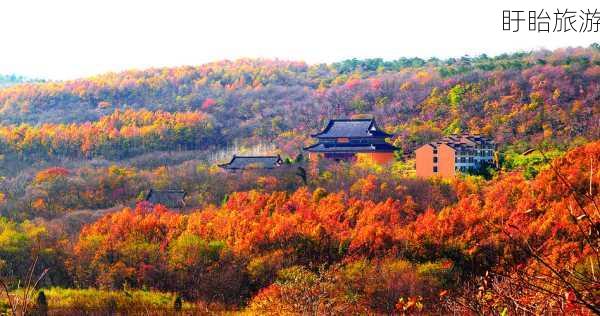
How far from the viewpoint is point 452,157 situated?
3441cm

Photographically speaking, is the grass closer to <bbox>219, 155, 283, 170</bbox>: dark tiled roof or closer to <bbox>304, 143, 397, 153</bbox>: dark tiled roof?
<bbox>219, 155, 283, 170</bbox>: dark tiled roof

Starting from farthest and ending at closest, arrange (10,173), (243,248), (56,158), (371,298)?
(56,158) → (10,173) → (243,248) → (371,298)

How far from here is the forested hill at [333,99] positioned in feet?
143

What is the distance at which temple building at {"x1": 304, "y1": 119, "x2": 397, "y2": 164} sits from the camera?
131 feet

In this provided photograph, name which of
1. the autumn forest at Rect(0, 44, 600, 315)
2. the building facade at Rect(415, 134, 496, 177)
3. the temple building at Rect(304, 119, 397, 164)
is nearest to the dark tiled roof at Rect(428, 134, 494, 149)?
the building facade at Rect(415, 134, 496, 177)

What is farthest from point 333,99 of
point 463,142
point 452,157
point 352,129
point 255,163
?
point 452,157

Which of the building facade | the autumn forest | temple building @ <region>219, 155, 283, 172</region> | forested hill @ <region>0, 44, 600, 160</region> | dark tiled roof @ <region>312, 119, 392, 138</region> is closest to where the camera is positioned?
the autumn forest

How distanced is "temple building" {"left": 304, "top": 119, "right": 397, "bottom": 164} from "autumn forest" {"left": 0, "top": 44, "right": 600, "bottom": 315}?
Result: 33.9 inches

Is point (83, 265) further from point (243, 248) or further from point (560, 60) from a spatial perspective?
point (560, 60)

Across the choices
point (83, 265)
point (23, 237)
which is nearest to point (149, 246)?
point (83, 265)

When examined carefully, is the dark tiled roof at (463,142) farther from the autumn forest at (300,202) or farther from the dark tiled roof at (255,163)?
the dark tiled roof at (255,163)

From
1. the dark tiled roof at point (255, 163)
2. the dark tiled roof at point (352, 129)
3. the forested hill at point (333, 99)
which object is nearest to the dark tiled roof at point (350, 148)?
the dark tiled roof at point (352, 129)

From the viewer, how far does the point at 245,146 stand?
50.3 meters

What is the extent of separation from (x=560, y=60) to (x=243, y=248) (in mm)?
32167
